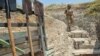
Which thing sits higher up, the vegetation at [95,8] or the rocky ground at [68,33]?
the vegetation at [95,8]

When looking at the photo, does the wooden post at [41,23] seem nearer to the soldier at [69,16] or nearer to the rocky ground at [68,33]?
the rocky ground at [68,33]

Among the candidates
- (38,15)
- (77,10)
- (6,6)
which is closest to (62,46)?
(38,15)

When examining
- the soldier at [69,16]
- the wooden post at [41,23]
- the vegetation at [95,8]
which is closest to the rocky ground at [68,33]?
the soldier at [69,16]

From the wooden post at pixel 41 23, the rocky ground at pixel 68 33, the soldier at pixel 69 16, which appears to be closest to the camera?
the wooden post at pixel 41 23

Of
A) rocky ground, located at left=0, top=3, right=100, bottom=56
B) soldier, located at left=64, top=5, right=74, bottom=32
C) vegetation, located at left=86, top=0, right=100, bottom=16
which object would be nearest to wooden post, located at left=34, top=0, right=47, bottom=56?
rocky ground, located at left=0, top=3, right=100, bottom=56

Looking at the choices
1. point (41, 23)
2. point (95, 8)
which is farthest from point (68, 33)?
point (41, 23)

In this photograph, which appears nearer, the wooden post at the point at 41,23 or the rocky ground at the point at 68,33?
the wooden post at the point at 41,23

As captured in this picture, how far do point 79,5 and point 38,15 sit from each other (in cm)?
1499

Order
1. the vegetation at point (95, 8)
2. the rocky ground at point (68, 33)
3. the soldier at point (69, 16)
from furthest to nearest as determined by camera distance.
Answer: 1. the soldier at point (69, 16)
2. the vegetation at point (95, 8)
3. the rocky ground at point (68, 33)

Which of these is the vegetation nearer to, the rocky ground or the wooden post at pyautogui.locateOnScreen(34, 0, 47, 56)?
the rocky ground

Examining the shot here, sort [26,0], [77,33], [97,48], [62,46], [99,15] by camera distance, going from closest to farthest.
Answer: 1. [26,0]
2. [62,46]
3. [97,48]
4. [77,33]
5. [99,15]

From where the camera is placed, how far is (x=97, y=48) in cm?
1338

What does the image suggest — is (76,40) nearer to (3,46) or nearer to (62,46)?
(62,46)

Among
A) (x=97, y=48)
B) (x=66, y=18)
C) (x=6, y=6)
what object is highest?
(x=6, y=6)
